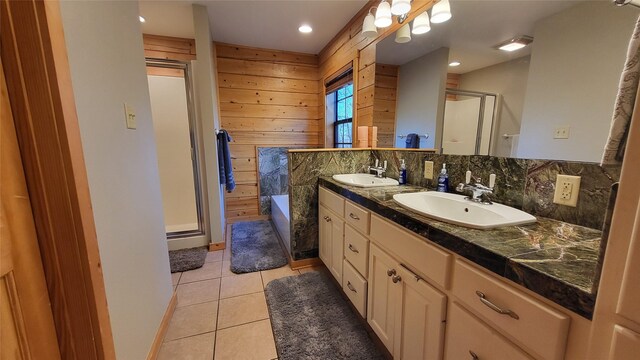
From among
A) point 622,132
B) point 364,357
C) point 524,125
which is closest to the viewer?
point 622,132

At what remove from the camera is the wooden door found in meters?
0.60

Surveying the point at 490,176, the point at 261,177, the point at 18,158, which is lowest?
the point at 261,177

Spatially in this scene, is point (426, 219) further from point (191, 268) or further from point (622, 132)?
point (191, 268)

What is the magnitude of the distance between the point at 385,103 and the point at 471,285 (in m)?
1.66

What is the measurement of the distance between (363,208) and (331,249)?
659 millimetres

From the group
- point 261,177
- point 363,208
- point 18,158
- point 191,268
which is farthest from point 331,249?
point 261,177

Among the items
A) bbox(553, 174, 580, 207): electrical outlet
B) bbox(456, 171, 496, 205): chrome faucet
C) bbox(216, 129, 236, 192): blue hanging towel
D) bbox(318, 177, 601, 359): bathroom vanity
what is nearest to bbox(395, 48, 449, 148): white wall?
bbox(456, 171, 496, 205): chrome faucet

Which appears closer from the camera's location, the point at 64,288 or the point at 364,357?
the point at 64,288

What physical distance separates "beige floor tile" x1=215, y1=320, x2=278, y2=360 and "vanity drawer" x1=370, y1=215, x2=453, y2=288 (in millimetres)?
899

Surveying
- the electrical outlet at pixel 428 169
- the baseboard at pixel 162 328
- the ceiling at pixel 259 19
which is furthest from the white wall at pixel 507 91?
the baseboard at pixel 162 328

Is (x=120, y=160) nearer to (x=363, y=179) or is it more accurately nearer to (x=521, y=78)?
(x=363, y=179)

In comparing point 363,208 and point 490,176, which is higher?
point 490,176

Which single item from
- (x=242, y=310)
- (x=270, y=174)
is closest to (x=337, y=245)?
(x=242, y=310)

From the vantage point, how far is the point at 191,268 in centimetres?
227
